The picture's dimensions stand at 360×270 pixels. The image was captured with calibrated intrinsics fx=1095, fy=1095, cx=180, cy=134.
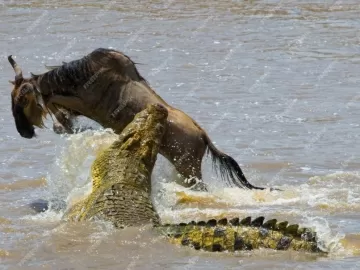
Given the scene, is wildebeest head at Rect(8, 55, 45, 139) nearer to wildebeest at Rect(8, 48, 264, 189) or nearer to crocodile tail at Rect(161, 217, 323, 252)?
wildebeest at Rect(8, 48, 264, 189)

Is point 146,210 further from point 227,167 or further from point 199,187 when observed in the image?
point 227,167

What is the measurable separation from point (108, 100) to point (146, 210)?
89.7 inches

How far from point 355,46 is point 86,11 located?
6154 mm

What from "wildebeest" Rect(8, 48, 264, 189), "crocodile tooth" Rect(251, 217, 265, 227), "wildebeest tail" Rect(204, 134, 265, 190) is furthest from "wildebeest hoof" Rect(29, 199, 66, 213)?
"crocodile tooth" Rect(251, 217, 265, 227)

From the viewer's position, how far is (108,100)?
8773 millimetres

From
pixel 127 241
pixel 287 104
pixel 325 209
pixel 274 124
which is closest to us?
pixel 127 241

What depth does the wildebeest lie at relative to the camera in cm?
867

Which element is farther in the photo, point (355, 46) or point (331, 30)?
point (331, 30)

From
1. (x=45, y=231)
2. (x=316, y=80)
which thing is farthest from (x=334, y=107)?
(x=45, y=231)

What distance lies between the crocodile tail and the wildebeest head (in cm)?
311

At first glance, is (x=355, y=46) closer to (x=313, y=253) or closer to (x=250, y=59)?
(x=250, y=59)

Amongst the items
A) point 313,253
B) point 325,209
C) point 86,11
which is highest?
point 313,253

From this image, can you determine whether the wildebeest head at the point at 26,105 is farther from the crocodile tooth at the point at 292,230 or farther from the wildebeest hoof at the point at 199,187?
the crocodile tooth at the point at 292,230

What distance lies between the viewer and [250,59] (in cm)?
1505
